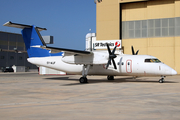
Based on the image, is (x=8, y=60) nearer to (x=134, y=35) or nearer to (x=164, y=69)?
(x=134, y=35)

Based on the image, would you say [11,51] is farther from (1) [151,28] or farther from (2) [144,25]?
(1) [151,28]

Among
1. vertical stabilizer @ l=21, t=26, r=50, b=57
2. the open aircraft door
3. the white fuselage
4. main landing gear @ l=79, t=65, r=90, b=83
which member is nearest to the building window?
the white fuselage

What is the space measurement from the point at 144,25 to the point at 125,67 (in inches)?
937

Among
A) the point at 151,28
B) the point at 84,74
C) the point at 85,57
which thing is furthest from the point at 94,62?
the point at 151,28

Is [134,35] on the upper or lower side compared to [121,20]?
lower

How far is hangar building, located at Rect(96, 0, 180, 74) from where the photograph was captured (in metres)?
40.6

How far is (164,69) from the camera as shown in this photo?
2077cm

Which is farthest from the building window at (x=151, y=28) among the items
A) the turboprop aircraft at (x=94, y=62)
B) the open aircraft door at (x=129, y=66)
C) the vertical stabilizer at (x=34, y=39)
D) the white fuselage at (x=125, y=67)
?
the vertical stabilizer at (x=34, y=39)

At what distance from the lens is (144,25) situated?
4338cm

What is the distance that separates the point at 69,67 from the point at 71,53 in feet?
10.8

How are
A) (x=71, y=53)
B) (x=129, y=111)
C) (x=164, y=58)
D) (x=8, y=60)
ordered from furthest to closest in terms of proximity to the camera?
(x=8, y=60)
(x=164, y=58)
(x=71, y=53)
(x=129, y=111)

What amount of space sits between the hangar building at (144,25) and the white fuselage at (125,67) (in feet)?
67.6

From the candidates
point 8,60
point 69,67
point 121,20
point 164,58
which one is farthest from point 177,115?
point 8,60

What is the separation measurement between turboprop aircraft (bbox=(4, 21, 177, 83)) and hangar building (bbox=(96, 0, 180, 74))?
19.3m
